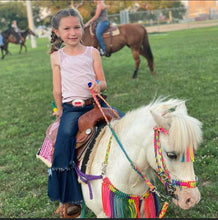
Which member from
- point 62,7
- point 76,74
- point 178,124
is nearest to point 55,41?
point 76,74

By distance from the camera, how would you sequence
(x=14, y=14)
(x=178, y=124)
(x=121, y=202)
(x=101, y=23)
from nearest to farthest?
(x=178, y=124), (x=121, y=202), (x=101, y=23), (x=14, y=14)

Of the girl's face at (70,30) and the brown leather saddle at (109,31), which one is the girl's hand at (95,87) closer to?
the girl's face at (70,30)

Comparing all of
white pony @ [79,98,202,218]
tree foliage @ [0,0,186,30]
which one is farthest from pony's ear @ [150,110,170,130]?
tree foliage @ [0,0,186,30]

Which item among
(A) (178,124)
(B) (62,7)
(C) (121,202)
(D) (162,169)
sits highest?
(B) (62,7)

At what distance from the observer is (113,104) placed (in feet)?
24.5

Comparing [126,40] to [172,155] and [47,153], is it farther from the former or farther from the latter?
[172,155]

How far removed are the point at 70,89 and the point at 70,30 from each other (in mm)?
505

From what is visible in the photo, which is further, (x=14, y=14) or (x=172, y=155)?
(x=14, y=14)

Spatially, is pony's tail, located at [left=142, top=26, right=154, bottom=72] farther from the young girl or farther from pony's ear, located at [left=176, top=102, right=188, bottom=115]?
pony's ear, located at [left=176, top=102, right=188, bottom=115]

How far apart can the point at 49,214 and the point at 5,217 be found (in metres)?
0.54

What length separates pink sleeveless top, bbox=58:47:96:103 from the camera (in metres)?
2.65

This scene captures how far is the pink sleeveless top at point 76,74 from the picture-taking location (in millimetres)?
2646

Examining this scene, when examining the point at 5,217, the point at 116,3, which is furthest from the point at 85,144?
the point at 116,3

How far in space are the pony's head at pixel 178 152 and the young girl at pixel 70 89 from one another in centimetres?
80
